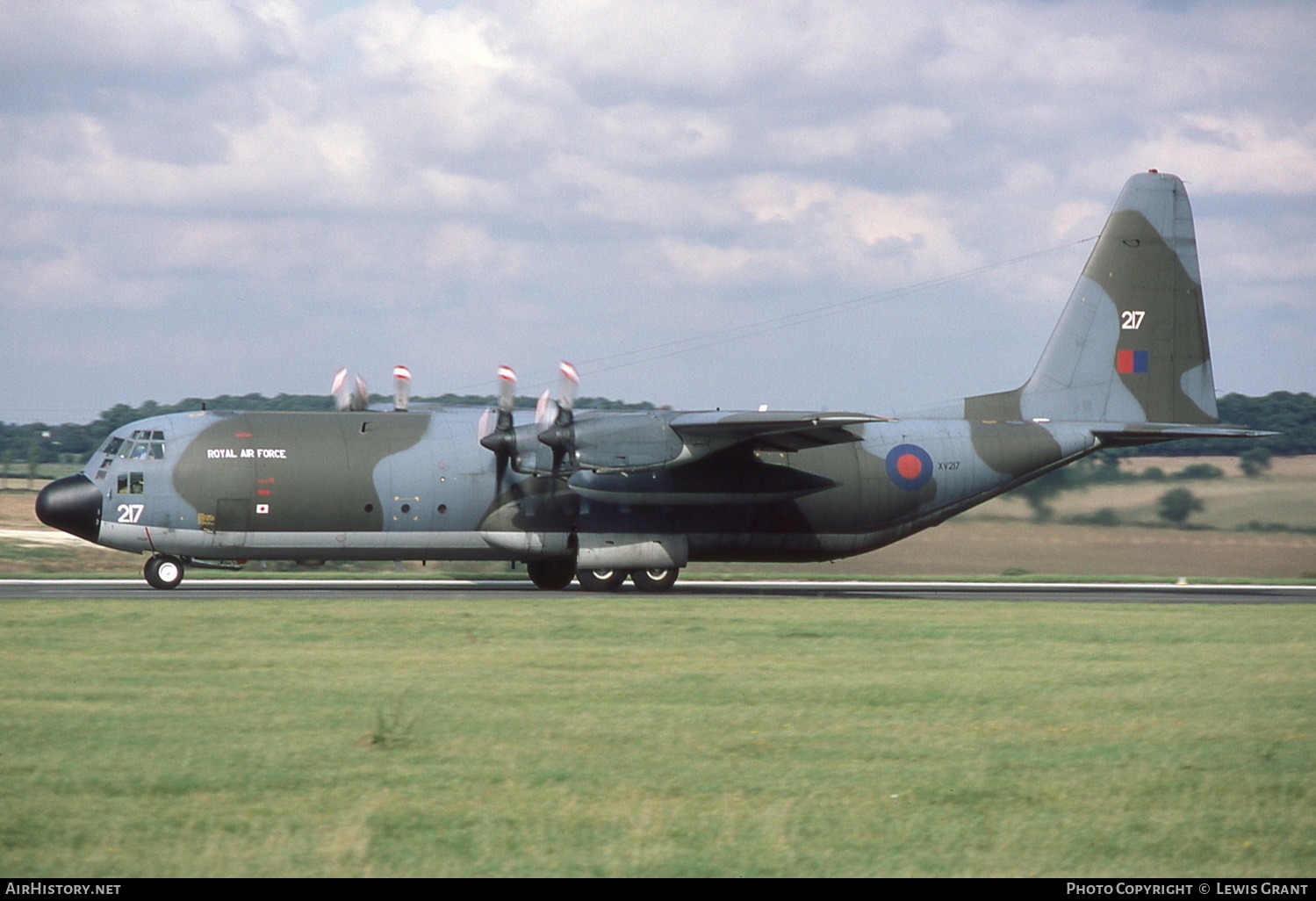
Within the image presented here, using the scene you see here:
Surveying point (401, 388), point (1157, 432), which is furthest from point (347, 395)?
point (1157, 432)

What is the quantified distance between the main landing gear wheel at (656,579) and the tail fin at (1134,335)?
902cm

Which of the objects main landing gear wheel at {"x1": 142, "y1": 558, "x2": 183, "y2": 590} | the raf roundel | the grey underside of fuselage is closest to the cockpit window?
the grey underside of fuselage

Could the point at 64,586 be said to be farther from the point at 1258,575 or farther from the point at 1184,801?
the point at 1258,575

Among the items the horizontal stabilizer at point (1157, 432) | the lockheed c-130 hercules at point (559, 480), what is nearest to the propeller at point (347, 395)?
the lockheed c-130 hercules at point (559, 480)

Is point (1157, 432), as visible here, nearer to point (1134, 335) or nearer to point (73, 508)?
point (1134, 335)

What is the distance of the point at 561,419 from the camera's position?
2811 centimetres

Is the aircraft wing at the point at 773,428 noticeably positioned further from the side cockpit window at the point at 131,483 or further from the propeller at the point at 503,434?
the side cockpit window at the point at 131,483

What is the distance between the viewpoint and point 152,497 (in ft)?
89.9

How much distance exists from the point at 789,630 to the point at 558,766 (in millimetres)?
10641

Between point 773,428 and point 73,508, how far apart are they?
47.6 feet

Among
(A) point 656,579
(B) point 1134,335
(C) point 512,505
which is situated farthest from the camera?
(B) point 1134,335

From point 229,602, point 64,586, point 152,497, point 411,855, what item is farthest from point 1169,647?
point 64,586

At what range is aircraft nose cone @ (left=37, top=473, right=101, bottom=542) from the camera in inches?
1077

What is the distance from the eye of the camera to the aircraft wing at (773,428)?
27.1 meters
